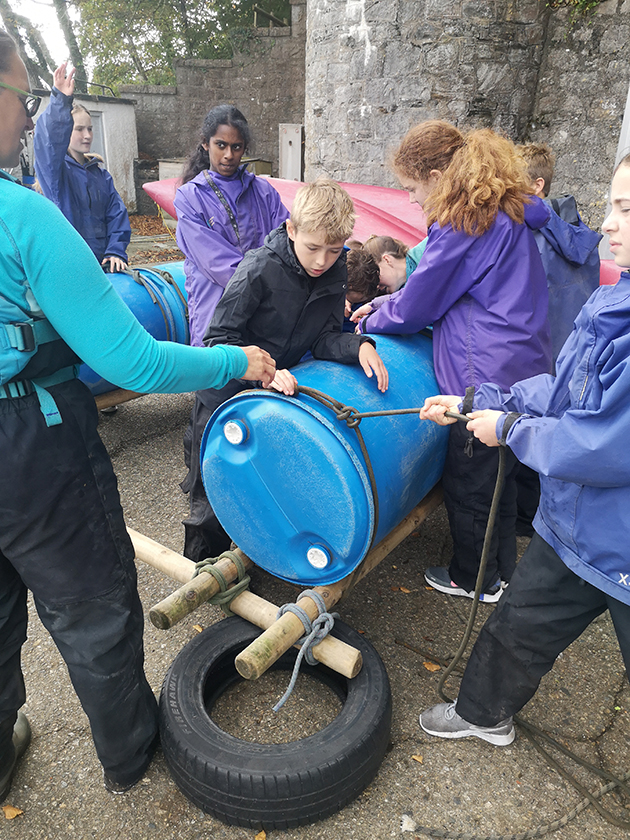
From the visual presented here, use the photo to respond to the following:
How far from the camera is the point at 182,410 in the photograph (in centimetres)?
536

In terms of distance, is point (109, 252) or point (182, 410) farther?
point (182, 410)

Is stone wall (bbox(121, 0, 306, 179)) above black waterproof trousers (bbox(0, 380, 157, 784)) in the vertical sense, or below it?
above

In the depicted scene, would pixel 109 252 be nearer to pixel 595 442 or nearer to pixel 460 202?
pixel 460 202

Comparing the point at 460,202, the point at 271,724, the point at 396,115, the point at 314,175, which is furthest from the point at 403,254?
the point at 314,175

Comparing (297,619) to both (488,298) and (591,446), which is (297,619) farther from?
(488,298)

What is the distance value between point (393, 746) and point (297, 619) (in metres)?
0.63

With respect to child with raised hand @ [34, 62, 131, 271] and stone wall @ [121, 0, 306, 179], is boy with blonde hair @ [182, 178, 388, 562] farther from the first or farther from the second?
stone wall @ [121, 0, 306, 179]

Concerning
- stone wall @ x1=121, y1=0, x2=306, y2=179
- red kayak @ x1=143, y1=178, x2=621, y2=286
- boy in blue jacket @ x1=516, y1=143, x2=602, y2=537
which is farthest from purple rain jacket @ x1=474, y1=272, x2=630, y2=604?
stone wall @ x1=121, y1=0, x2=306, y2=179

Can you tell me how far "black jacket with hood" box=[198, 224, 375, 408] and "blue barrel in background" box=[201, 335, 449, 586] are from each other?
0.11 metres

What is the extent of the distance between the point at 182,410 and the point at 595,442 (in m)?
4.35

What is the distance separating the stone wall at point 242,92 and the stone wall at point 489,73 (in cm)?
952

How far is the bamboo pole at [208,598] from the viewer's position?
2.06 metres

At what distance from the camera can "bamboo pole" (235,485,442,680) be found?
1.87 meters

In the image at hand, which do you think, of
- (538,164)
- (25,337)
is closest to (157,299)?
(538,164)
